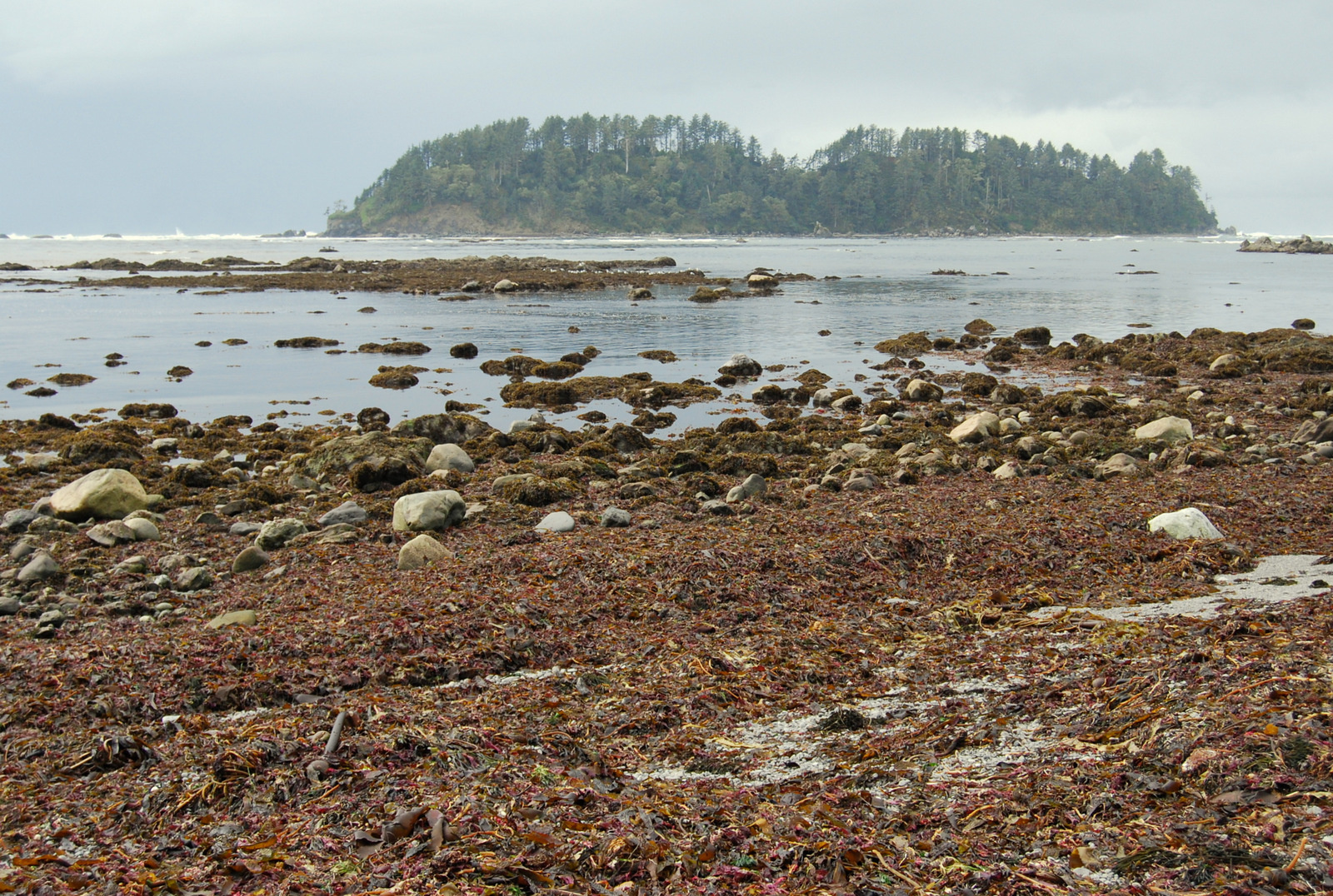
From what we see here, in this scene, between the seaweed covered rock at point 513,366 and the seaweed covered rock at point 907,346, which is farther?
the seaweed covered rock at point 907,346

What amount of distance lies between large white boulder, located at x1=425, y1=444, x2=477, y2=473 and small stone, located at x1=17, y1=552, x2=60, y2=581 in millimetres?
4445

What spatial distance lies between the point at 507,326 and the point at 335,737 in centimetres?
2764

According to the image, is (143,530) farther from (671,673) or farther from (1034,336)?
(1034,336)

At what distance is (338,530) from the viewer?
27.8 feet

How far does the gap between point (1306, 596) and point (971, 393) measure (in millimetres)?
12073

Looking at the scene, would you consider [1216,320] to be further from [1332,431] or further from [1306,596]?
[1306,596]

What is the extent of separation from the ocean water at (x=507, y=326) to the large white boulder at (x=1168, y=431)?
6.85 meters

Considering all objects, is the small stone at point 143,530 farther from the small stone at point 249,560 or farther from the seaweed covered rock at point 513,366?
the seaweed covered rock at point 513,366

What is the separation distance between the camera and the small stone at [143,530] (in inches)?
341

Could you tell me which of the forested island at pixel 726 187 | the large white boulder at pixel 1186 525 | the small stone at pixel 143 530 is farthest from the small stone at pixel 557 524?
the forested island at pixel 726 187

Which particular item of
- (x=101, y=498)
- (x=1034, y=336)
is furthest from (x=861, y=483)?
(x=1034, y=336)

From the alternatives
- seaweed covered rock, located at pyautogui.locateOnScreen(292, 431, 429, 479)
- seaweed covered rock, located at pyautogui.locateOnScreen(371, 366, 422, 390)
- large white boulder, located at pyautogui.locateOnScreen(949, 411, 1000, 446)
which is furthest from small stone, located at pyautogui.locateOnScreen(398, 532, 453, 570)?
seaweed covered rock, located at pyautogui.locateOnScreen(371, 366, 422, 390)

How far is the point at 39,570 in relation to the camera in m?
7.45

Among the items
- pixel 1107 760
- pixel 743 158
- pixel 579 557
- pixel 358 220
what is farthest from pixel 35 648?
pixel 358 220
